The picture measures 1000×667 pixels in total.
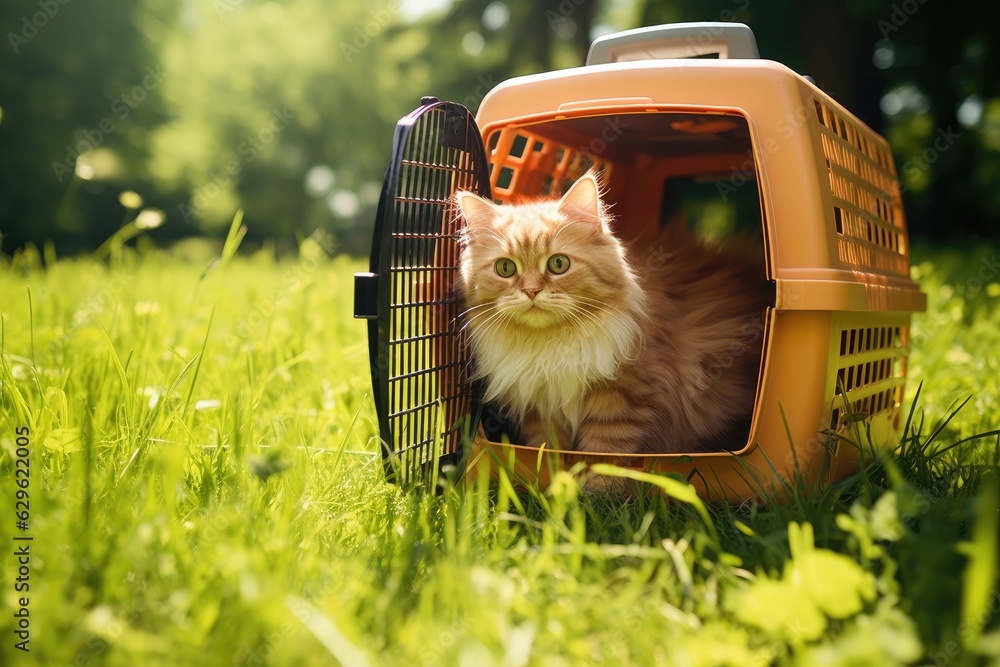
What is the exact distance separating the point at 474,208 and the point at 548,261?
0.21 metres

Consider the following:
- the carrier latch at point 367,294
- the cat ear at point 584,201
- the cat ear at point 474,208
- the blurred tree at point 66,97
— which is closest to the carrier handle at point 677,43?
the cat ear at point 584,201

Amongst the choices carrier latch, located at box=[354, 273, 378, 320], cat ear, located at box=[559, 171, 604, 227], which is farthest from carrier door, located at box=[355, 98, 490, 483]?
cat ear, located at box=[559, 171, 604, 227]

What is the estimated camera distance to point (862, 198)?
75.8 inches

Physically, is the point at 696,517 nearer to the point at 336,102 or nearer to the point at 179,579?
the point at 179,579

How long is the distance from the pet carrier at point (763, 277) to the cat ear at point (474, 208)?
6 cm

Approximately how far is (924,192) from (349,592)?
8.68 meters

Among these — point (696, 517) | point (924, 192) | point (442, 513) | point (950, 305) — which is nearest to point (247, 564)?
point (442, 513)

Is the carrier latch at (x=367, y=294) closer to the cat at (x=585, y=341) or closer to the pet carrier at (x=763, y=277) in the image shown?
the pet carrier at (x=763, y=277)

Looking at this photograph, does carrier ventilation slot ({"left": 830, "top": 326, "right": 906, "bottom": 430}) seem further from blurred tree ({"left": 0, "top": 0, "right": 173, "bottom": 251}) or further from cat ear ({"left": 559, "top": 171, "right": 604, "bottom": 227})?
blurred tree ({"left": 0, "top": 0, "right": 173, "bottom": 251})

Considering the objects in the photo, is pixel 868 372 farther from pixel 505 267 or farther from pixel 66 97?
pixel 66 97

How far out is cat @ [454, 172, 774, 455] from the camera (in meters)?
1.70

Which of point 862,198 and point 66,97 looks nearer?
point 862,198

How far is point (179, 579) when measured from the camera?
1000 mm

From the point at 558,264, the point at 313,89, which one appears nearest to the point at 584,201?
the point at 558,264
